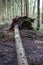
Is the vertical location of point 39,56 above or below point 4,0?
below

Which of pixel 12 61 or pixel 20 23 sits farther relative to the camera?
pixel 20 23

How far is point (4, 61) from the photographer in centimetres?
554

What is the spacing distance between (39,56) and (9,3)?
2607 centimetres

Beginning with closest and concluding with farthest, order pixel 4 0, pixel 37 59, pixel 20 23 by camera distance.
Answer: pixel 37 59 < pixel 20 23 < pixel 4 0

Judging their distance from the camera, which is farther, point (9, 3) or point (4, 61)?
point (9, 3)

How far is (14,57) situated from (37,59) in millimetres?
799

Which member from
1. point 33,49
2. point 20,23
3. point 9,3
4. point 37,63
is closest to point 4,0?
point 9,3

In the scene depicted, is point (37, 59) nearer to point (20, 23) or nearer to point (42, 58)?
point (42, 58)

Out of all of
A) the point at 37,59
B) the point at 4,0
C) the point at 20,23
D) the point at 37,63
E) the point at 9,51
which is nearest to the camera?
the point at 37,63

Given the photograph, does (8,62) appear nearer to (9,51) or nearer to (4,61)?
(4,61)

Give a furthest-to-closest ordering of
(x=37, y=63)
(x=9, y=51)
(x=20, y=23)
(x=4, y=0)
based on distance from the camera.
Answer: (x=4, y=0), (x=20, y=23), (x=9, y=51), (x=37, y=63)

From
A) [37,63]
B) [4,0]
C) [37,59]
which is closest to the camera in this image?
[37,63]

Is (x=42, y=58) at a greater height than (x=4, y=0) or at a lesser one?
lesser

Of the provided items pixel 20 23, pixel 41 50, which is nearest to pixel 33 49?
pixel 41 50
